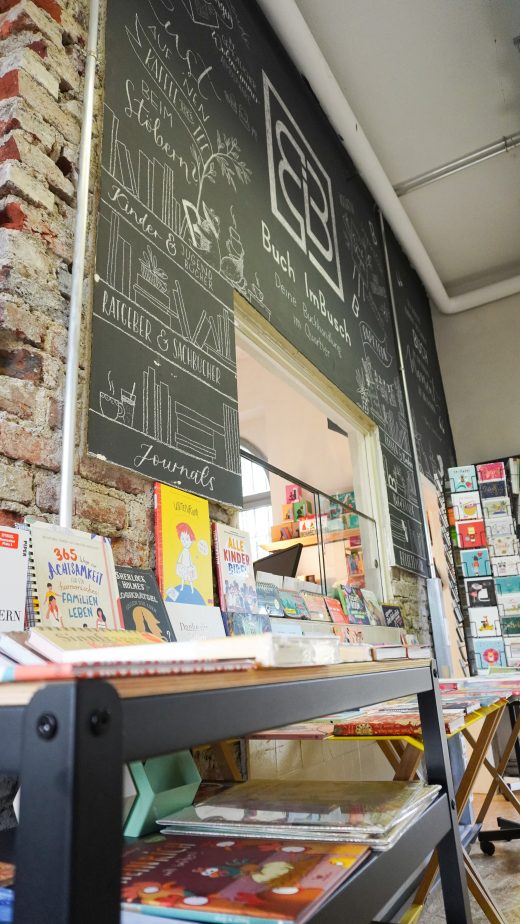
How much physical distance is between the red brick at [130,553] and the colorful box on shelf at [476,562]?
431 cm

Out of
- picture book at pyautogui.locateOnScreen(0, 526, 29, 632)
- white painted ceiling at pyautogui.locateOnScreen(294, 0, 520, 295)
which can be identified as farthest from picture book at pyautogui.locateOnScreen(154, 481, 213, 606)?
white painted ceiling at pyautogui.locateOnScreen(294, 0, 520, 295)

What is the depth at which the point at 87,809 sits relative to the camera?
1.37 ft

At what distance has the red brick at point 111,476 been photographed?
64.4 inches

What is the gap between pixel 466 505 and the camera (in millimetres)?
5664

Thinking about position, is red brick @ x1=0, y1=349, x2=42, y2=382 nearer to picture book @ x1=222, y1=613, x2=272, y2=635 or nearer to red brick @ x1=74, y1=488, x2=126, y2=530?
red brick @ x1=74, y1=488, x2=126, y2=530

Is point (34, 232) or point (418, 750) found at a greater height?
point (34, 232)

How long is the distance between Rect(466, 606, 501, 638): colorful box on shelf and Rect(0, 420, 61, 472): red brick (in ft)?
15.1

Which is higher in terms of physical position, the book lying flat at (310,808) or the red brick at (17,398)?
the red brick at (17,398)

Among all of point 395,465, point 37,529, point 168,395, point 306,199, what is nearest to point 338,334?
point 306,199

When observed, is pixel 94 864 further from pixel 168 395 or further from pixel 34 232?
pixel 168 395

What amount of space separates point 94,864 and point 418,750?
4.68 feet

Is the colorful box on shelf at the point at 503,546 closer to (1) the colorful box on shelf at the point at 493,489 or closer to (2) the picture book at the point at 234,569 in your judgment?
(1) the colorful box on shelf at the point at 493,489

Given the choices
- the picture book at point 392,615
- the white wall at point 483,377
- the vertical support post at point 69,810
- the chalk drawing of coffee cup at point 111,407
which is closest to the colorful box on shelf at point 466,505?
the white wall at point 483,377

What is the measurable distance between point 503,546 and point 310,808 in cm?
469
